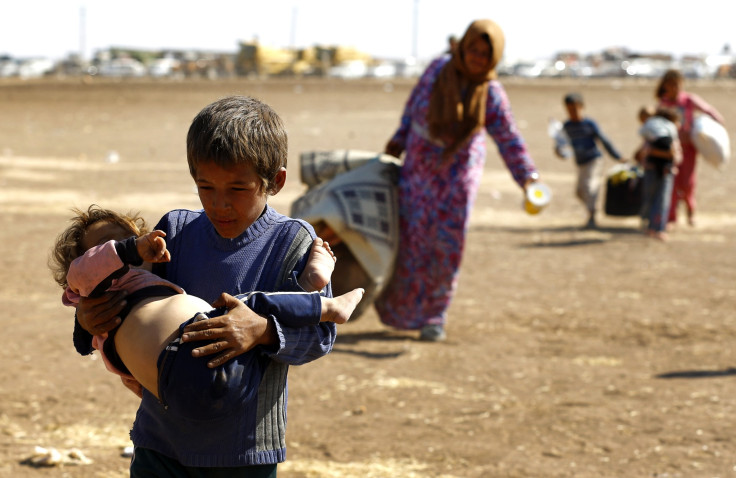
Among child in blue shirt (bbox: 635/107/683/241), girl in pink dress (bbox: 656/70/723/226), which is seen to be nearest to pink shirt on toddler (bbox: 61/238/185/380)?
child in blue shirt (bbox: 635/107/683/241)

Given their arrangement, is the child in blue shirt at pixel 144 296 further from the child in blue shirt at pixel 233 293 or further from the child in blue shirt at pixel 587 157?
the child in blue shirt at pixel 587 157

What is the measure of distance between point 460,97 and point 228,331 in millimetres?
4431

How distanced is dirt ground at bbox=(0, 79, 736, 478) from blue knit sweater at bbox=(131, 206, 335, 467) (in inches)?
77.3

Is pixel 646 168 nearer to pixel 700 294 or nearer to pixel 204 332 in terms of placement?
pixel 700 294

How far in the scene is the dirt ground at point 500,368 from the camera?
4664 mm

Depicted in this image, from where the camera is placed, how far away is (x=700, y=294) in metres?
8.44

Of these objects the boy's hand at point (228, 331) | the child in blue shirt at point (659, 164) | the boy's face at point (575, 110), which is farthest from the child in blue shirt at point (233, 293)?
the boy's face at point (575, 110)

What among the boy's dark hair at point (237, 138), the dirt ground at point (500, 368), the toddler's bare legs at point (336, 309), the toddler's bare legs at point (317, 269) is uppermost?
the boy's dark hair at point (237, 138)

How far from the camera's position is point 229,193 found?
Result: 7.76 ft

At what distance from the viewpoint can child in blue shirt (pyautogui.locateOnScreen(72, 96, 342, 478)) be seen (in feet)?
7.59

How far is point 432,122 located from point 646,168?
536 centimetres

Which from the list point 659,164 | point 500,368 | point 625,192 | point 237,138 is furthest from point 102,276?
point 625,192

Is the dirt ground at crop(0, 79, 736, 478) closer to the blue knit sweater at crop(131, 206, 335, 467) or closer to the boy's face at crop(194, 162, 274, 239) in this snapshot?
the blue knit sweater at crop(131, 206, 335, 467)

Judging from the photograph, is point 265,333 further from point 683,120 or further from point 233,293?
point 683,120
